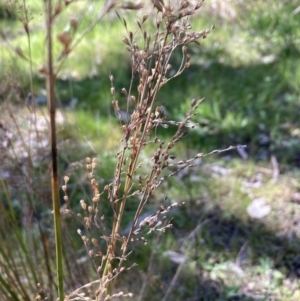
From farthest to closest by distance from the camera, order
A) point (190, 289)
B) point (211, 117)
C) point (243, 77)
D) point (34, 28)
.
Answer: point (34, 28) < point (243, 77) < point (211, 117) < point (190, 289)

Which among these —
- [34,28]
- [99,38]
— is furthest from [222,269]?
[34,28]

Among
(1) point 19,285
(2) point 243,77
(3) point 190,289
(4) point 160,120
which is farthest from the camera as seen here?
(2) point 243,77

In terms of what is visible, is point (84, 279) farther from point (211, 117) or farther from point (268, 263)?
point (211, 117)

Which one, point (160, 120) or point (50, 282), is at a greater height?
point (160, 120)

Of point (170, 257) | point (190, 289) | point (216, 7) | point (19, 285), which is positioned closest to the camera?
point (19, 285)

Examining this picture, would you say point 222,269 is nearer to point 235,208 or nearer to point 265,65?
point 235,208

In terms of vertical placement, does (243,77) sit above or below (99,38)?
below

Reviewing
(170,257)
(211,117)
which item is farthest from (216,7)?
(170,257)

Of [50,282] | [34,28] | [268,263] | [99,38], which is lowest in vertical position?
[268,263]

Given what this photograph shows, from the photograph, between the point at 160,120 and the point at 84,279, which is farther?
the point at 84,279
